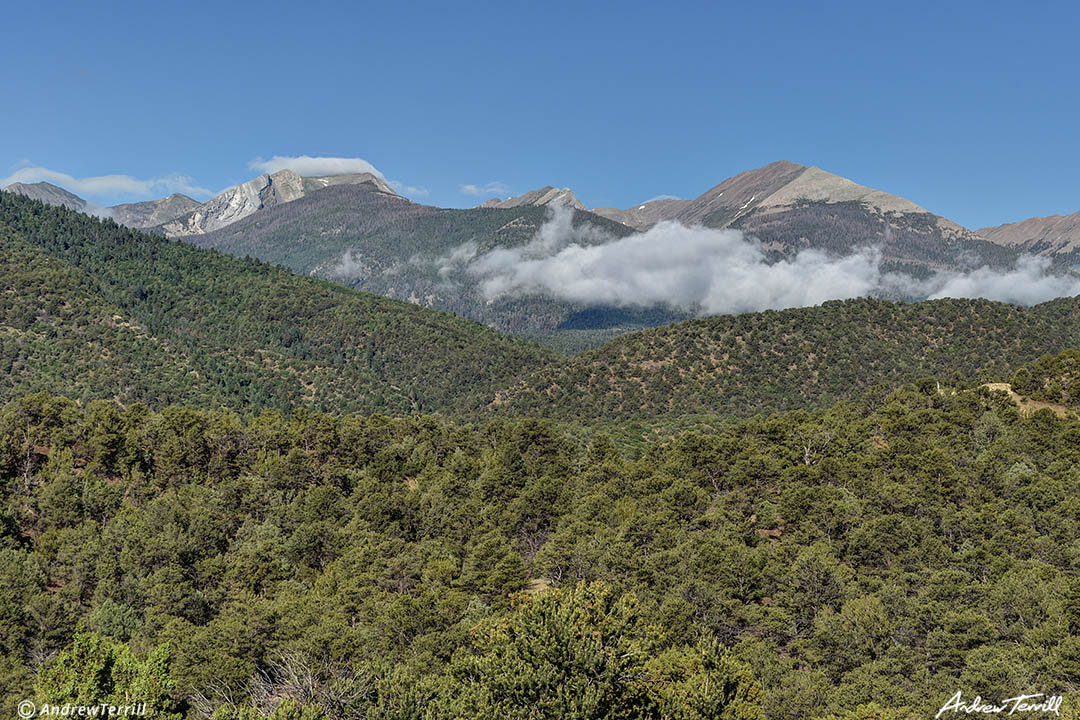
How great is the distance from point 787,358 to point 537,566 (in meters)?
134

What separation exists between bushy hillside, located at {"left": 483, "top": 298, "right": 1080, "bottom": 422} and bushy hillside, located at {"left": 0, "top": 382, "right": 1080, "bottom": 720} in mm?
67241

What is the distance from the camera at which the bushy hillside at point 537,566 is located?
27.3 metres

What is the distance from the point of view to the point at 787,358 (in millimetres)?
170000

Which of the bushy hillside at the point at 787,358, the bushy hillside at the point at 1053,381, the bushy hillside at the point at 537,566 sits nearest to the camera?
the bushy hillside at the point at 537,566

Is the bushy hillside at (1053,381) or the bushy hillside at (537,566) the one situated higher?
the bushy hillside at (1053,381)

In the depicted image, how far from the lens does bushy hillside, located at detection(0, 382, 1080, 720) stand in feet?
89.7

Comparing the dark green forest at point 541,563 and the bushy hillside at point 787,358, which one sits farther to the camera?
the bushy hillside at point 787,358

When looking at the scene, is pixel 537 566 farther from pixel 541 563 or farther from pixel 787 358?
pixel 787 358

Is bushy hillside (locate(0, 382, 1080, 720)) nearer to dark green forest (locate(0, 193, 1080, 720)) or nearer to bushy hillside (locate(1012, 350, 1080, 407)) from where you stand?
dark green forest (locate(0, 193, 1080, 720))

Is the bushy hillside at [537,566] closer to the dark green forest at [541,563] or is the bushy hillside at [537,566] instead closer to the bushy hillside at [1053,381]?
the dark green forest at [541,563]

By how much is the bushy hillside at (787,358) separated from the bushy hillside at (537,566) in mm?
67241

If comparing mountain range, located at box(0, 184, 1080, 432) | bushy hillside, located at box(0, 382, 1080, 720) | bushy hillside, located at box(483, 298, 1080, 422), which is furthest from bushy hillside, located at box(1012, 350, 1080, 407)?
bushy hillside, located at box(483, 298, 1080, 422)

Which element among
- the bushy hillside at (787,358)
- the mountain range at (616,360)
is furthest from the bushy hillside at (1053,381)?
the bushy hillside at (787,358)

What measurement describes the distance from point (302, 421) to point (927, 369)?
465ft
